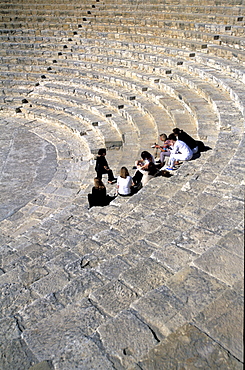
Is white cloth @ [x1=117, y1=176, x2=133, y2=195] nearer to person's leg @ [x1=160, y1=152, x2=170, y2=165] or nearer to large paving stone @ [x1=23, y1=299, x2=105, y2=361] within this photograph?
person's leg @ [x1=160, y1=152, x2=170, y2=165]

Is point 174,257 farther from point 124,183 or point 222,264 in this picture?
point 124,183

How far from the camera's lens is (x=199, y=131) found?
798cm

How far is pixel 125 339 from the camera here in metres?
2.64

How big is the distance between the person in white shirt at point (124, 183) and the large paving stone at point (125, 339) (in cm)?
418

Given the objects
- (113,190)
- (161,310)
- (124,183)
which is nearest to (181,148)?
(124,183)

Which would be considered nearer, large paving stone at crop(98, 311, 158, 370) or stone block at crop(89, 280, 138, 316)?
large paving stone at crop(98, 311, 158, 370)

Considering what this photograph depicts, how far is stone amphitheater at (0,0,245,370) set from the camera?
8.84 feet

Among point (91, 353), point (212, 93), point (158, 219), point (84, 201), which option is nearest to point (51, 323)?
point (91, 353)

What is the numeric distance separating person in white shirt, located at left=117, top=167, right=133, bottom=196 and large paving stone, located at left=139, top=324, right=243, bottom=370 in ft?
14.7

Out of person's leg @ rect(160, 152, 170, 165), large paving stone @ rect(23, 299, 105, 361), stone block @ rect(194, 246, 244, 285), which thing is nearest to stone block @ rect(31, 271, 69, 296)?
large paving stone @ rect(23, 299, 105, 361)

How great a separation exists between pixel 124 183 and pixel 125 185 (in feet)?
0.15

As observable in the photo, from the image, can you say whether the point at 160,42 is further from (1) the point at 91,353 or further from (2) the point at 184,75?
(1) the point at 91,353

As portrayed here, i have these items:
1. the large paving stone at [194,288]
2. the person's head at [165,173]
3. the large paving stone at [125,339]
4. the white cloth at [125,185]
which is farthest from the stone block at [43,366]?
the person's head at [165,173]

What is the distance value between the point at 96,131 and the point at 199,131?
179 inches
